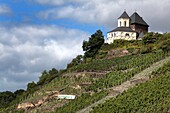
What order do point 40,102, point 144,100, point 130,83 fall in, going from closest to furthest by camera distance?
1. point 144,100
2. point 130,83
3. point 40,102

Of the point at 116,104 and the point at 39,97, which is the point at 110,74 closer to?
the point at 39,97

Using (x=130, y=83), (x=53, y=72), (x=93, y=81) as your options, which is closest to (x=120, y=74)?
(x=93, y=81)

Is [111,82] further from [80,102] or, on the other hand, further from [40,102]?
[40,102]

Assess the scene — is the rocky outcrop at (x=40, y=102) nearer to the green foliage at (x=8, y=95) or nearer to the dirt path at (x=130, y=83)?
the dirt path at (x=130, y=83)

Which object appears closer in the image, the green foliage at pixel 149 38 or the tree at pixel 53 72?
the tree at pixel 53 72

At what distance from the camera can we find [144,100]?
3797cm

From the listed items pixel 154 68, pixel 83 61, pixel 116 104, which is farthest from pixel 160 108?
pixel 83 61

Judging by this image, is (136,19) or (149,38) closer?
(149,38)

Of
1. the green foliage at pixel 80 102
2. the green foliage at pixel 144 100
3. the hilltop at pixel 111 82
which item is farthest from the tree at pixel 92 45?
the green foliage at pixel 144 100

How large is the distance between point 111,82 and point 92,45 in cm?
2366

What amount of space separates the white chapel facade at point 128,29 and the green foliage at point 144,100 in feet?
120

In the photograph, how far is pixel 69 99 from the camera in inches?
1991

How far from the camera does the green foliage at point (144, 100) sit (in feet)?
118

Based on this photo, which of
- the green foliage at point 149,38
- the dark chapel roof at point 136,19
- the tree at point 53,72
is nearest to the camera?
the tree at point 53,72
